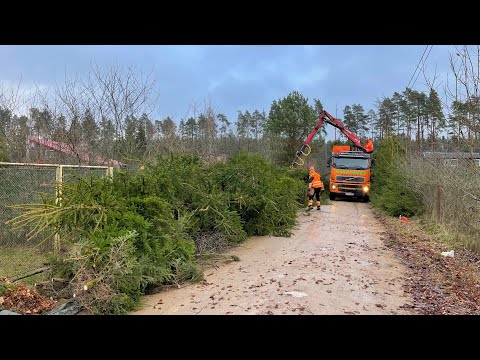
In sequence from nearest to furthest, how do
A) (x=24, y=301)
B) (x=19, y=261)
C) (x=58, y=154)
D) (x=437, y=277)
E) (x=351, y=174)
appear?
(x=24, y=301) → (x=437, y=277) → (x=19, y=261) → (x=58, y=154) → (x=351, y=174)

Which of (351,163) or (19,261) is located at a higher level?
(351,163)

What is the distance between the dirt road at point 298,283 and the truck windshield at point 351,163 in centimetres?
1388

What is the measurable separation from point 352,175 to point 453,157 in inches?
483

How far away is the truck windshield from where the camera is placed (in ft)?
77.6

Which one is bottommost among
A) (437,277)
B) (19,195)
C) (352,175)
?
(437,277)

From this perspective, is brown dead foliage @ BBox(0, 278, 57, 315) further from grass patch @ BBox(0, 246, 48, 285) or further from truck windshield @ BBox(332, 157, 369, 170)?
truck windshield @ BBox(332, 157, 369, 170)

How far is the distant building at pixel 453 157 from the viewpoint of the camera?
855 cm

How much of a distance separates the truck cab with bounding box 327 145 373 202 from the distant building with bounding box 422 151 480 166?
9.11m

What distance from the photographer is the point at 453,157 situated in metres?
11.3

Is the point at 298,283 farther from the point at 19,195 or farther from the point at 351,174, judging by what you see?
the point at 351,174

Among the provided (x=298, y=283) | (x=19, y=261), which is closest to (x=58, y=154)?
(x=19, y=261)

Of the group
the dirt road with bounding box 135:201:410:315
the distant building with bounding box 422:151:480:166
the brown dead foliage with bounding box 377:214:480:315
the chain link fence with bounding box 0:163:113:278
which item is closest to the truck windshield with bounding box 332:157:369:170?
the distant building with bounding box 422:151:480:166

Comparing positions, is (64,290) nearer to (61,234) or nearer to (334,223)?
(61,234)

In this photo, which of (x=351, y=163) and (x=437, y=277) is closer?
(x=437, y=277)
